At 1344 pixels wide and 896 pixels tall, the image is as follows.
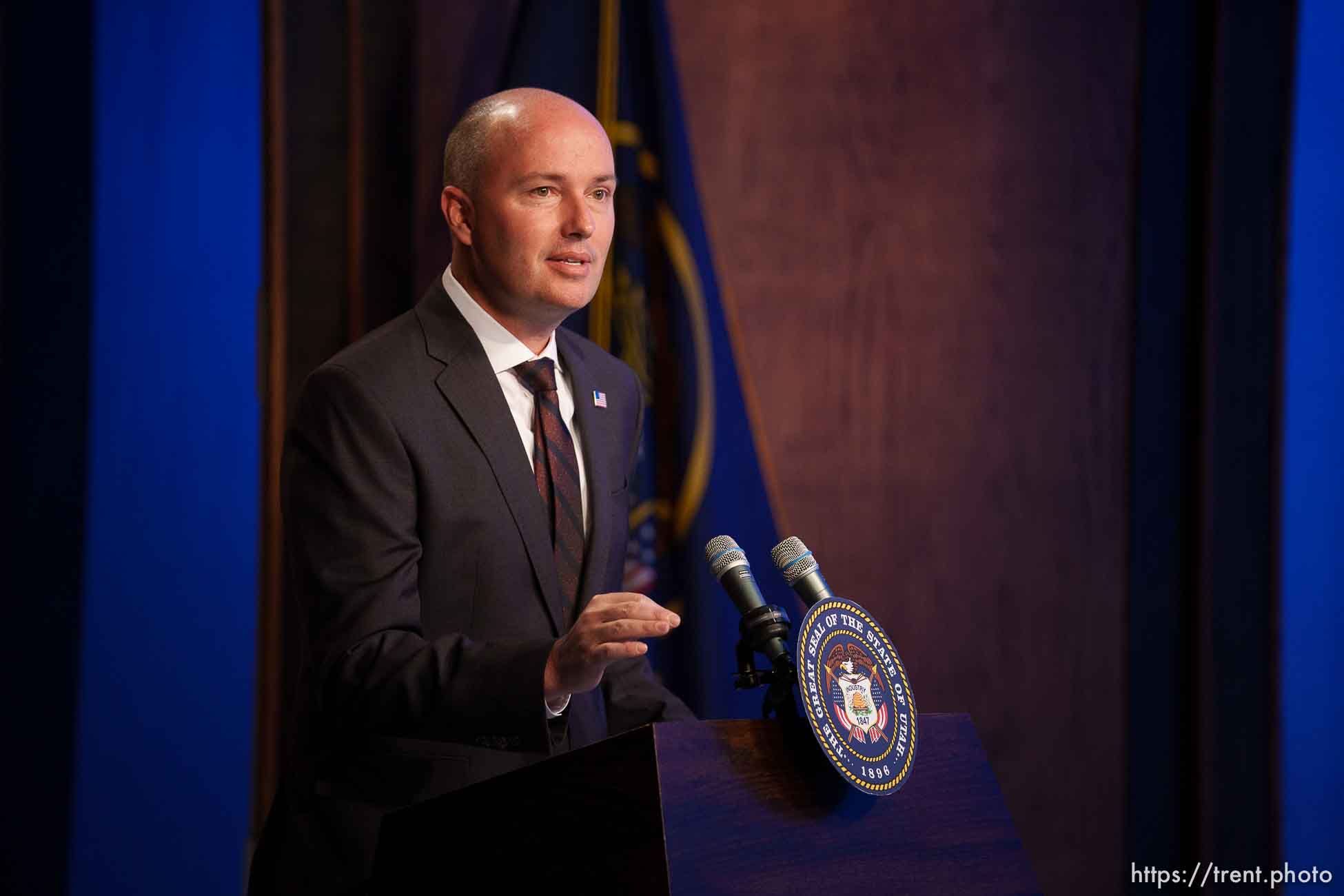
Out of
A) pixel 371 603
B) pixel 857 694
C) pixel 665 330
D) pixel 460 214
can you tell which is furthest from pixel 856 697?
pixel 665 330

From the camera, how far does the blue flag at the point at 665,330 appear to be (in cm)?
253

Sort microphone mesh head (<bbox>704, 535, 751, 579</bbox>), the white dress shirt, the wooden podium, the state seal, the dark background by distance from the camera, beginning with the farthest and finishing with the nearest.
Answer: the dark background → the white dress shirt → microphone mesh head (<bbox>704, 535, 751, 579</bbox>) → the state seal → the wooden podium

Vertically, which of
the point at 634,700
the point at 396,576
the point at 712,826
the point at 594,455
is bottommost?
the point at 634,700

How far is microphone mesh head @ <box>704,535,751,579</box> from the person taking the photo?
→ 1.27 metres

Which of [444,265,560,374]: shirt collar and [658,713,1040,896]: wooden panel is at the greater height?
[444,265,560,374]: shirt collar

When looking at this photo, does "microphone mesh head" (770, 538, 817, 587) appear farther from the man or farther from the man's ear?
the man's ear

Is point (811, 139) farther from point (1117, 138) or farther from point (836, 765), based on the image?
point (836, 765)

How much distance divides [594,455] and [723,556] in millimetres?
485

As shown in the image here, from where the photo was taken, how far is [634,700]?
1.72 metres

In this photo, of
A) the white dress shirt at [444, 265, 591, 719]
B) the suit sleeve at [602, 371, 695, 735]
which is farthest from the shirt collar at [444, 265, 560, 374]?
the suit sleeve at [602, 371, 695, 735]

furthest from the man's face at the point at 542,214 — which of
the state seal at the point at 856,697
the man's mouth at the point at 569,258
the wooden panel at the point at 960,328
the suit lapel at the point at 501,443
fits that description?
the wooden panel at the point at 960,328

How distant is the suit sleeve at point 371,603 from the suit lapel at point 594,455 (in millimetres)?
228

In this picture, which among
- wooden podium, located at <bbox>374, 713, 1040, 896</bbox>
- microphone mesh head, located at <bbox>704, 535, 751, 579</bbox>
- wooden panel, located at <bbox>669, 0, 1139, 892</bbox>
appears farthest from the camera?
wooden panel, located at <bbox>669, 0, 1139, 892</bbox>

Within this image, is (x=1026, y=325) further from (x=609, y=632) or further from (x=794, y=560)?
(x=609, y=632)
